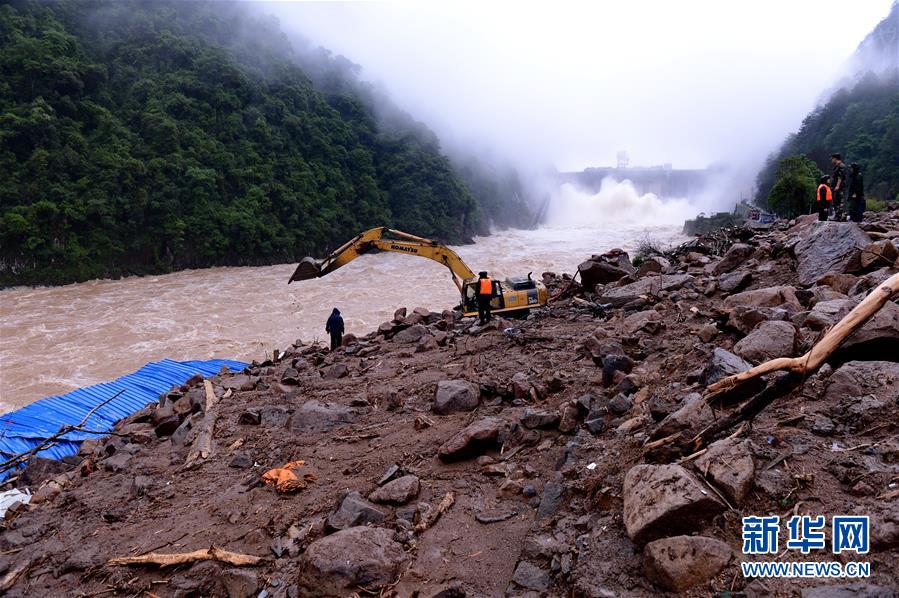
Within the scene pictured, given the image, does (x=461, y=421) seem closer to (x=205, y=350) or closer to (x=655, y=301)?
(x=655, y=301)

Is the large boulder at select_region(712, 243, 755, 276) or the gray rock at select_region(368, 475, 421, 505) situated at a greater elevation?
the large boulder at select_region(712, 243, 755, 276)

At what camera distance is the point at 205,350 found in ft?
57.1

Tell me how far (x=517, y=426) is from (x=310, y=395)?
3.91m

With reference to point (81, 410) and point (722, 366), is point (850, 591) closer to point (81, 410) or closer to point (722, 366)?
point (722, 366)

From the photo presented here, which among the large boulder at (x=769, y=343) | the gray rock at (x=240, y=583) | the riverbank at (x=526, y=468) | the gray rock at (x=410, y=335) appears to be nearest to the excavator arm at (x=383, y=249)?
the gray rock at (x=410, y=335)

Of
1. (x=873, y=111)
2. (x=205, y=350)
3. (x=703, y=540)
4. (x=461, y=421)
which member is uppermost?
(x=873, y=111)

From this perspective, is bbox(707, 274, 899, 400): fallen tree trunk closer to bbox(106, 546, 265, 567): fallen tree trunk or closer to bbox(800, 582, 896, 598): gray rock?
bbox(800, 582, 896, 598): gray rock

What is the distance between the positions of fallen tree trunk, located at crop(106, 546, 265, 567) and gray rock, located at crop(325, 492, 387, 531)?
51 cm

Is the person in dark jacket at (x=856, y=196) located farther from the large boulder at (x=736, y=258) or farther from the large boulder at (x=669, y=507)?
the large boulder at (x=669, y=507)

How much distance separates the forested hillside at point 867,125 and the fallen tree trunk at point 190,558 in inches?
1181

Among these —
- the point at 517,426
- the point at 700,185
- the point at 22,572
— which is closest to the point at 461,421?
the point at 517,426

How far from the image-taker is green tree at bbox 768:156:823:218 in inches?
1006

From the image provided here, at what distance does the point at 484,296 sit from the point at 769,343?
6.35 meters

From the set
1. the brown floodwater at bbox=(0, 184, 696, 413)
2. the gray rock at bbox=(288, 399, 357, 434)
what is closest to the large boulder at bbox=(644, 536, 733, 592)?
the gray rock at bbox=(288, 399, 357, 434)
